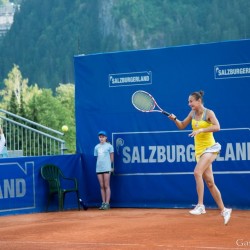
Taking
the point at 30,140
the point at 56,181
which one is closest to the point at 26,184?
the point at 56,181

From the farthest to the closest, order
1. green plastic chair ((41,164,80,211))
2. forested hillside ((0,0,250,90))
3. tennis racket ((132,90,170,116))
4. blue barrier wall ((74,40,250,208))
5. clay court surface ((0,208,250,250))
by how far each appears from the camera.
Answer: forested hillside ((0,0,250,90)) < green plastic chair ((41,164,80,211)) < blue barrier wall ((74,40,250,208)) < tennis racket ((132,90,170,116)) < clay court surface ((0,208,250,250))

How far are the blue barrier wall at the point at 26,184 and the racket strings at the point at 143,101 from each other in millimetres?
3051

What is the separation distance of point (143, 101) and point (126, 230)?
97.8 inches

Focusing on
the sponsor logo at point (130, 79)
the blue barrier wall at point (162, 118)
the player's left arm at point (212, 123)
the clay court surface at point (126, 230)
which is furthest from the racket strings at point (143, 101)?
the sponsor logo at point (130, 79)

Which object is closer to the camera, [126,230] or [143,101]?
[126,230]

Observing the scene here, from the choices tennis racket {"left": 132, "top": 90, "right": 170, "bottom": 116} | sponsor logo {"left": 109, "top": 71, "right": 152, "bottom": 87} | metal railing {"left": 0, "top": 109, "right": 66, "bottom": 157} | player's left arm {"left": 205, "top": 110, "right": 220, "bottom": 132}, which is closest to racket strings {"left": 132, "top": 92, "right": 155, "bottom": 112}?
tennis racket {"left": 132, "top": 90, "right": 170, "bottom": 116}

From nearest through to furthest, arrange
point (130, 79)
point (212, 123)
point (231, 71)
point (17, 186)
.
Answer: point (212, 123)
point (231, 71)
point (17, 186)
point (130, 79)

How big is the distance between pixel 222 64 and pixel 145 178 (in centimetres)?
263

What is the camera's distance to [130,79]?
1490cm

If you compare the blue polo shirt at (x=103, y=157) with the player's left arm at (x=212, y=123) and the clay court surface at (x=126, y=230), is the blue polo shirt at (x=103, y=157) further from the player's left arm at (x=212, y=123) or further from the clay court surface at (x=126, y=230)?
the player's left arm at (x=212, y=123)

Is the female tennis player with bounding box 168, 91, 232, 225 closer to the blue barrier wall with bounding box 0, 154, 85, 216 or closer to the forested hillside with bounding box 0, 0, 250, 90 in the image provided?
the blue barrier wall with bounding box 0, 154, 85, 216

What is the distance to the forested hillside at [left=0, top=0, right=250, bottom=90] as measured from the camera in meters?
114

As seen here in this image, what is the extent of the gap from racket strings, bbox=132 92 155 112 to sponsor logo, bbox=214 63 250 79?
2.20m

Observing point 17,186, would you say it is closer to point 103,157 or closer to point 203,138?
point 103,157
